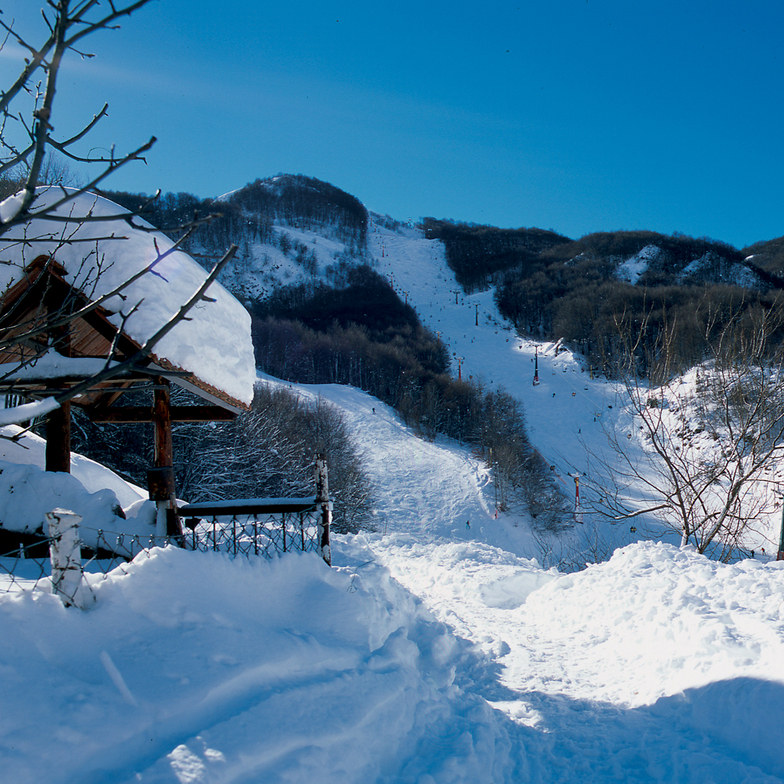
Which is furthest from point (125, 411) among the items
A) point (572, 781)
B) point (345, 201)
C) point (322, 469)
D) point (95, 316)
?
point (345, 201)

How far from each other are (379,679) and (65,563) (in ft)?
7.67

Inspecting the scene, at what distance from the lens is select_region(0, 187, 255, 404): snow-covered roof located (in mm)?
5164

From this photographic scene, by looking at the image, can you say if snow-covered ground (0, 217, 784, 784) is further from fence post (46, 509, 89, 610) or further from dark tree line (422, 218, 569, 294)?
dark tree line (422, 218, 569, 294)

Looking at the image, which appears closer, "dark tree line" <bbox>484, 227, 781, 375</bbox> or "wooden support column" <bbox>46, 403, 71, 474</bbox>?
"wooden support column" <bbox>46, 403, 71, 474</bbox>

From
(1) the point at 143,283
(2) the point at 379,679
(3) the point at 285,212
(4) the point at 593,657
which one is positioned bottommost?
(4) the point at 593,657

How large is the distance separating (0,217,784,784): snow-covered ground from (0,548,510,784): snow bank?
0.01m

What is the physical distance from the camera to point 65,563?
9.96ft

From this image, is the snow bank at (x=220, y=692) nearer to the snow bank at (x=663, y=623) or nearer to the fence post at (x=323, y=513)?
the fence post at (x=323, y=513)

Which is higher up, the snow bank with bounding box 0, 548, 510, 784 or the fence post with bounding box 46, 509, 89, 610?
the fence post with bounding box 46, 509, 89, 610

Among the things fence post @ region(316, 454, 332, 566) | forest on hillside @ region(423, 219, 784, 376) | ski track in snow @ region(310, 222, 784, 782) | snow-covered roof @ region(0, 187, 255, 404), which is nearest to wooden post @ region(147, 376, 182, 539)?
snow-covered roof @ region(0, 187, 255, 404)

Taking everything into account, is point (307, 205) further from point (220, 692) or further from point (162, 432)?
point (220, 692)

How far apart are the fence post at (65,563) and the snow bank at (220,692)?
0.24 feet

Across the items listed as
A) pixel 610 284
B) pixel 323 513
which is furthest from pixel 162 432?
pixel 610 284

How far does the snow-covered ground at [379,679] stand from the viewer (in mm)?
2551
